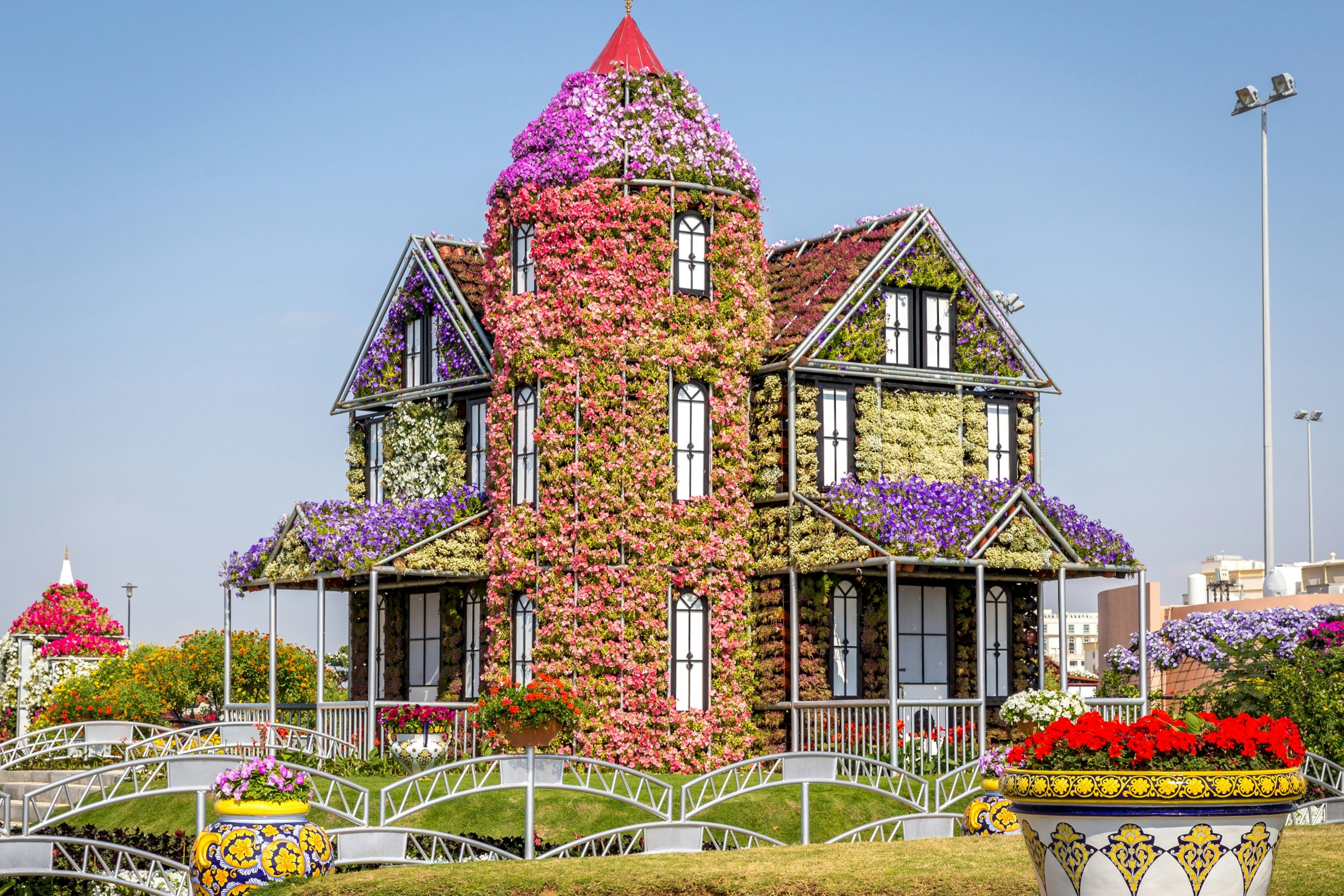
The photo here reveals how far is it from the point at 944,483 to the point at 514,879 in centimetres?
1375

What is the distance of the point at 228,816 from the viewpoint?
1362cm

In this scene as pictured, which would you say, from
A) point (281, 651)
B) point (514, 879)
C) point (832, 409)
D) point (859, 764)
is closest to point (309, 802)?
point (514, 879)

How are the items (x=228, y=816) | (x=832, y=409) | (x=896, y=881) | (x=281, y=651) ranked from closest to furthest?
(x=896, y=881) < (x=228, y=816) < (x=832, y=409) < (x=281, y=651)

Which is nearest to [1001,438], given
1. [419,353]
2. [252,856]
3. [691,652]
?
[691,652]

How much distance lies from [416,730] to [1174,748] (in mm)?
17273

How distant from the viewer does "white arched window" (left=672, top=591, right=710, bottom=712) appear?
24.9 meters

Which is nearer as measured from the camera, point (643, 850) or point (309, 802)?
point (309, 802)

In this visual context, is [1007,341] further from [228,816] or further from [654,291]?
[228,816]

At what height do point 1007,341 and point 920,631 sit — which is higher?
point 1007,341

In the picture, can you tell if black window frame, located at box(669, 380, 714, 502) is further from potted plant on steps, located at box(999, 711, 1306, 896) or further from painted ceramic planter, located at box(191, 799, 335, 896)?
potted plant on steps, located at box(999, 711, 1306, 896)

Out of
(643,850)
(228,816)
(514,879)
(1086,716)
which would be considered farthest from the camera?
(643,850)

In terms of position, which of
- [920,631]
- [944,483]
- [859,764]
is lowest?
[859,764]

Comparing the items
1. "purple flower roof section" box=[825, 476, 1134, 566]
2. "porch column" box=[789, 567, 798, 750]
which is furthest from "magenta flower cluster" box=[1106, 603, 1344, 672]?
"porch column" box=[789, 567, 798, 750]

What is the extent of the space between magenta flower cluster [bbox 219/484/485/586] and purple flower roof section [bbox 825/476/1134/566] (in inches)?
222
